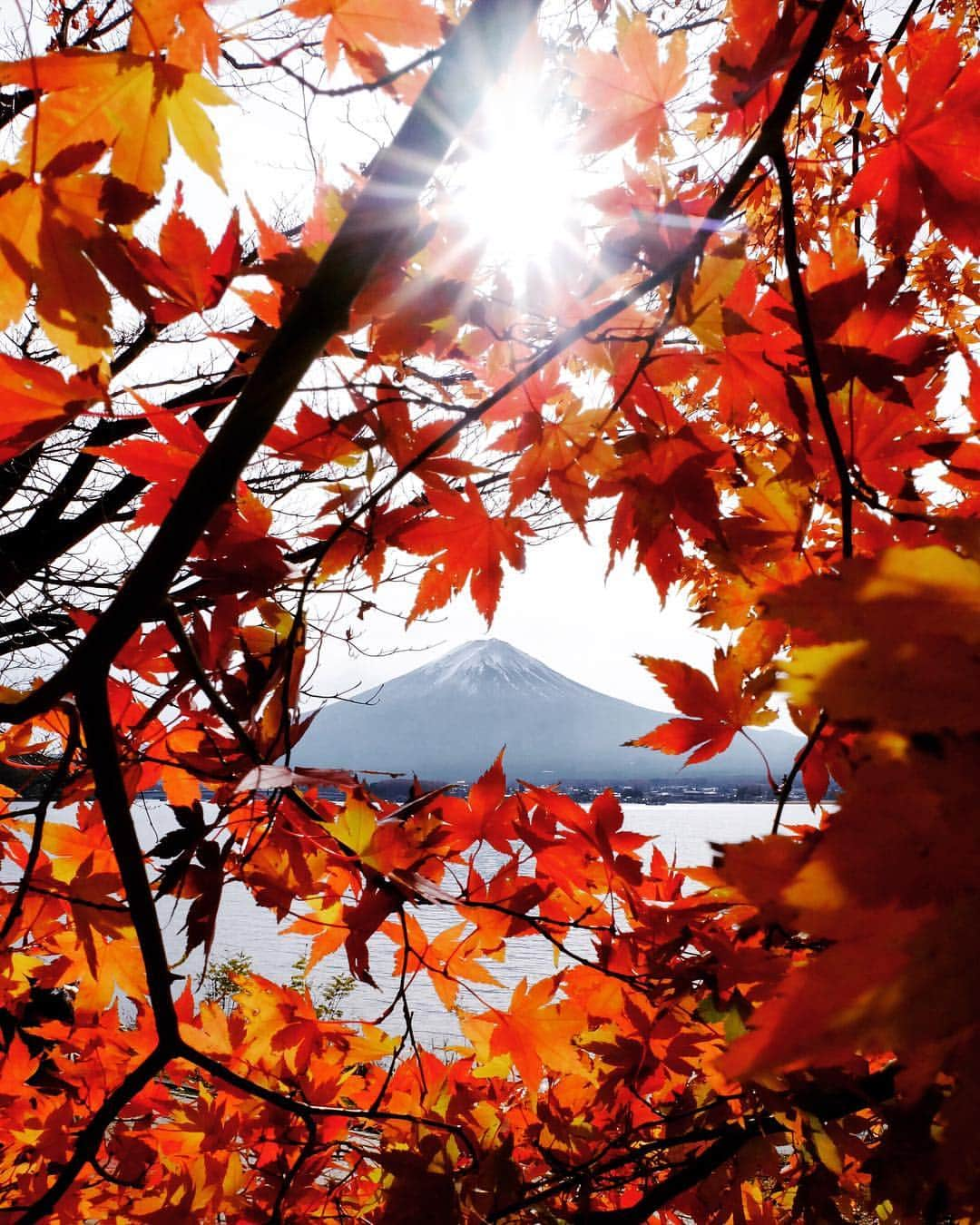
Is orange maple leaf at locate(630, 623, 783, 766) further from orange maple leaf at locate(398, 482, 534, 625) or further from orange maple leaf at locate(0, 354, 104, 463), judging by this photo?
orange maple leaf at locate(0, 354, 104, 463)

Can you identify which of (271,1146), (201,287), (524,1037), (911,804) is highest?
(201,287)

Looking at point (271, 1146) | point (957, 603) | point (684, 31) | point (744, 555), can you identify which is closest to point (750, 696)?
point (744, 555)

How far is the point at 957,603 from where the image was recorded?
0.30 m

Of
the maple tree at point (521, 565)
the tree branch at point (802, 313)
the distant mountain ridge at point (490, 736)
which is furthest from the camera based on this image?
the distant mountain ridge at point (490, 736)

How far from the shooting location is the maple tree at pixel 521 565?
0.98 feet

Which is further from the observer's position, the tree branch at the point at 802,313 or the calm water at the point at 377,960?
the calm water at the point at 377,960

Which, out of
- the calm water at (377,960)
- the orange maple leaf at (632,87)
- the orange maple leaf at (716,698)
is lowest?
the calm water at (377,960)

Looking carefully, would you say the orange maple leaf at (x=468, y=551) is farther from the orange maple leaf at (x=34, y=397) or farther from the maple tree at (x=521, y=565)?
the orange maple leaf at (x=34, y=397)

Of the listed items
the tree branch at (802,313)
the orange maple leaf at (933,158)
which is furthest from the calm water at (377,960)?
the tree branch at (802,313)

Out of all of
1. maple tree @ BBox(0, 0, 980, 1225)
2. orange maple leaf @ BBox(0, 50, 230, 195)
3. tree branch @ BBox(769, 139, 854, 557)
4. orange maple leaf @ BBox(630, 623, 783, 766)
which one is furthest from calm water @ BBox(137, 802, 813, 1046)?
orange maple leaf @ BBox(0, 50, 230, 195)

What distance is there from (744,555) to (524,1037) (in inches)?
34.7

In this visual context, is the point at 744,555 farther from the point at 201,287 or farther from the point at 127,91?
the point at 127,91

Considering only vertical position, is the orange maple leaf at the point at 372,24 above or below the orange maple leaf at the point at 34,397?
above

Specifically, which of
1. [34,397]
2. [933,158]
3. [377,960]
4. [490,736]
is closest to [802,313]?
[933,158]
